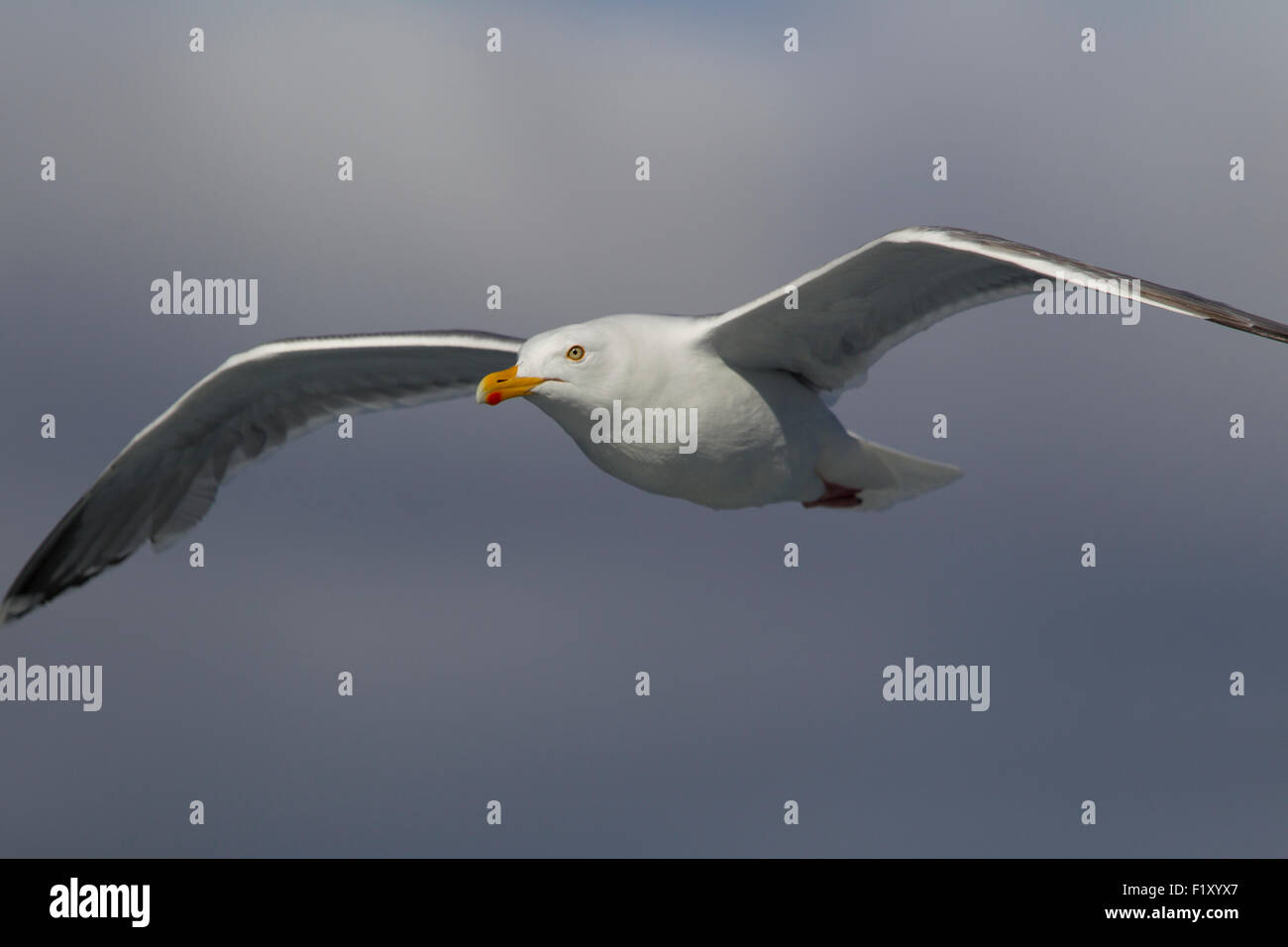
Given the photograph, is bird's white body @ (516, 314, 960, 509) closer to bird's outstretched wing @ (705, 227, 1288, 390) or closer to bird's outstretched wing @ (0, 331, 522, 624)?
bird's outstretched wing @ (705, 227, 1288, 390)

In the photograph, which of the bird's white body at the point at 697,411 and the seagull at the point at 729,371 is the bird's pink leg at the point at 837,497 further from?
the bird's white body at the point at 697,411

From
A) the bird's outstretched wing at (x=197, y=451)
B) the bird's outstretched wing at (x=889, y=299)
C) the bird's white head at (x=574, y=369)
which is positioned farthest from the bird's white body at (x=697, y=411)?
the bird's outstretched wing at (x=197, y=451)

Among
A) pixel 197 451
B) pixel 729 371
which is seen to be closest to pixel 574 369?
pixel 729 371

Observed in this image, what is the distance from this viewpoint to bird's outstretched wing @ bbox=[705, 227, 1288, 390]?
827 cm

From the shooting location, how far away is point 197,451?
12.4 meters

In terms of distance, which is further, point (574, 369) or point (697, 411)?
point (697, 411)

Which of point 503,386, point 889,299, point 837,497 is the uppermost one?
point 889,299

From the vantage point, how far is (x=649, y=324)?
9.79m

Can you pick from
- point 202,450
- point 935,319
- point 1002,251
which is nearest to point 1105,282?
point 1002,251

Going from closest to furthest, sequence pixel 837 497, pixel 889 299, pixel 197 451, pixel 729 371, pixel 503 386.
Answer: pixel 503 386 → pixel 889 299 → pixel 729 371 → pixel 837 497 → pixel 197 451

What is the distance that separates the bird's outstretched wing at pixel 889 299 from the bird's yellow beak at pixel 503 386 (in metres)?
1.25

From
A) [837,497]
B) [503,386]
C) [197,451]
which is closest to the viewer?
[503,386]

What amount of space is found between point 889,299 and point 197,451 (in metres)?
6.10

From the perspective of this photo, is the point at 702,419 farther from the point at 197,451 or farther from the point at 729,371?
the point at 197,451
